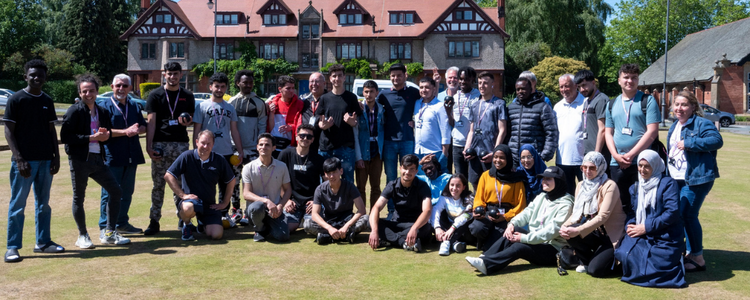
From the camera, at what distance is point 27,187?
6.36 m

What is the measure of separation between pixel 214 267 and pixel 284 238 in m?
1.34

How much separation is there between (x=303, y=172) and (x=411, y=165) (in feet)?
5.36

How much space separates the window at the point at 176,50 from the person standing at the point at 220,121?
43.0 meters

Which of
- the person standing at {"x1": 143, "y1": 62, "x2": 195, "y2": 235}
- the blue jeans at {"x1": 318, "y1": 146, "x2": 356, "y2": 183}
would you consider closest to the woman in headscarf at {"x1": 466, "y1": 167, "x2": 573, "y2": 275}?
the blue jeans at {"x1": 318, "y1": 146, "x2": 356, "y2": 183}

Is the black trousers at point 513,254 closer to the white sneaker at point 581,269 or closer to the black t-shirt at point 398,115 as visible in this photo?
the white sneaker at point 581,269

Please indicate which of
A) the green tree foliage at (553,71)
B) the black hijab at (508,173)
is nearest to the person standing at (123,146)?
the black hijab at (508,173)

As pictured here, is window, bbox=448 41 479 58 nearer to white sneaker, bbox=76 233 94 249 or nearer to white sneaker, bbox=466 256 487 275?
white sneaker, bbox=76 233 94 249

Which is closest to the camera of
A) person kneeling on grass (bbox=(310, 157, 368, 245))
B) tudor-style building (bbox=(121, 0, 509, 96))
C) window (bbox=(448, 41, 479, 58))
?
person kneeling on grass (bbox=(310, 157, 368, 245))

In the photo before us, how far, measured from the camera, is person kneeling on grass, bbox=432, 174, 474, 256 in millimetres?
6898

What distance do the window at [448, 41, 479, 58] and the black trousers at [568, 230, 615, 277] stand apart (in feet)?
137

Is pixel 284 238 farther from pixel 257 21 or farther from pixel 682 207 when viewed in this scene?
pixel 257 21

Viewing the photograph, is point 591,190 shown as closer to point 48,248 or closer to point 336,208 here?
point 336,208

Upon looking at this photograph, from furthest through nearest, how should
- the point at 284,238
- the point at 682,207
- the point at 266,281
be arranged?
the point at 284,238 → the point at 682,207 → the point at 266,281

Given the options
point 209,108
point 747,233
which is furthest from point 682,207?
point 209,108
